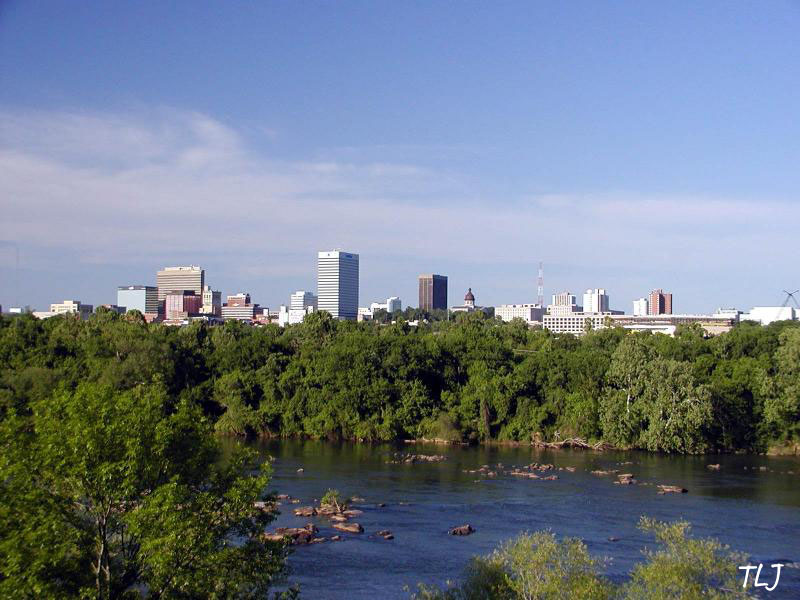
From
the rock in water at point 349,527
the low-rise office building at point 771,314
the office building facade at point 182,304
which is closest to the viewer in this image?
the rock in water at point 349,527

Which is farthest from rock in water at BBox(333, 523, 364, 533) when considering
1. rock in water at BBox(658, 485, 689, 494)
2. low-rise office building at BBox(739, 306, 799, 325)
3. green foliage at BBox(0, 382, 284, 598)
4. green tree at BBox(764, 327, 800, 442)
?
low-rise office building at BBox(739, 306, 799, 325)

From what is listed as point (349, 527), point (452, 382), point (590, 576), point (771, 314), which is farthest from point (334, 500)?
point (771, 314)

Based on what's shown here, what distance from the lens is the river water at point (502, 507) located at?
22.6 metres

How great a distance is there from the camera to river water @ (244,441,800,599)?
22562 mm

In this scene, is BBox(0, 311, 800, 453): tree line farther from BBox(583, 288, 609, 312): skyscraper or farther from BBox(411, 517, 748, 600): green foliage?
BBox(583, 288, 609, 312): skyscraper

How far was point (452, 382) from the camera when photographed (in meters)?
51.6

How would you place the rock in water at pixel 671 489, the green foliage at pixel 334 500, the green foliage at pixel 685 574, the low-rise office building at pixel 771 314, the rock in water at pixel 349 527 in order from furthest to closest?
the low-rise office building at pixel 771 314 → the rock in water at pixel 671 489 → the green foliage at pixel 334 500 → the rock in water at pixel 349 527 → the green foliage at pixel 685 574

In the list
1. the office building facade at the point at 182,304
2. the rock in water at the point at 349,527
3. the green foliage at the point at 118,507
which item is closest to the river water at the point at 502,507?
the rock in water at the point at 349,527

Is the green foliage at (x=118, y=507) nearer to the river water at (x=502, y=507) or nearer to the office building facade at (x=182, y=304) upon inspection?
the river water at (x=502, y=507)

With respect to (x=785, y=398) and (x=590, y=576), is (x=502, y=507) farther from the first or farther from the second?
(x=785, y=398)

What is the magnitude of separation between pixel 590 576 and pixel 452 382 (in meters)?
36.8

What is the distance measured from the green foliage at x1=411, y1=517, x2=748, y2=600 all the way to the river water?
5.36 meters

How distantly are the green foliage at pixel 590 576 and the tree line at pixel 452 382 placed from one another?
28410mm

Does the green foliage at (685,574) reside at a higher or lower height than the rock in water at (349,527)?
higher
